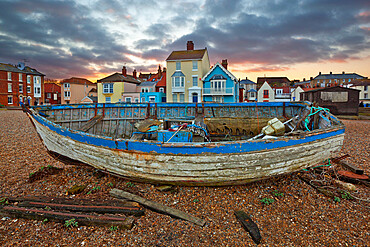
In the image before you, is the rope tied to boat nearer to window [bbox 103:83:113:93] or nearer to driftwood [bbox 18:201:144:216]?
driftwood [bbox 18:201:144:216]

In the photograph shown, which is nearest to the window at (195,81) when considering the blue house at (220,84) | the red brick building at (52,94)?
the blue house at (220,84)

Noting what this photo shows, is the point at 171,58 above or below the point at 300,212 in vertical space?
above

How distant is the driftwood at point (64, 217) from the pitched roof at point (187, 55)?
28.8 metres

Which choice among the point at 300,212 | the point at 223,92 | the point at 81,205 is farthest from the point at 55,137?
the point at 223,92

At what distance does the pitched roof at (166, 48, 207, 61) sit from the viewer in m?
30.7

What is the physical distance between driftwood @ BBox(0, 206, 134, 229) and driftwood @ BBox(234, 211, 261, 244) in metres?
2.23

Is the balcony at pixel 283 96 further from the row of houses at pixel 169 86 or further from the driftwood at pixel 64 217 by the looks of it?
the driftwood at pixel 64 217

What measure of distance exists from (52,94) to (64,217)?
227ft

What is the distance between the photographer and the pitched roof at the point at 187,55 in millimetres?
30734

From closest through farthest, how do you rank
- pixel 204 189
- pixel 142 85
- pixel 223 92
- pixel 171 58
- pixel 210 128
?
pixel 204 189 < pixel 210 128 < pixel 223 92 < pixel 171 58 < pixel 142 85

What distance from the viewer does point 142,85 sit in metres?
38.5

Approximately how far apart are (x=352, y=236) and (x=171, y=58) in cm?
3073

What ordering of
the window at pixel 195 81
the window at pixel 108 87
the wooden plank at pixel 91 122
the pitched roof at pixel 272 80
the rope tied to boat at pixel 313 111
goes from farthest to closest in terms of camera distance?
the pitched roof at pixel 272 80 → the window at pixel 108 87 → the window at pixel 195 81 → the wooden plank at pixel 91 122 → the rope tied to boat at pixel 313 111

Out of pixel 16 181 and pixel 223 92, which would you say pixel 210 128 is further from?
pixel 223 92
